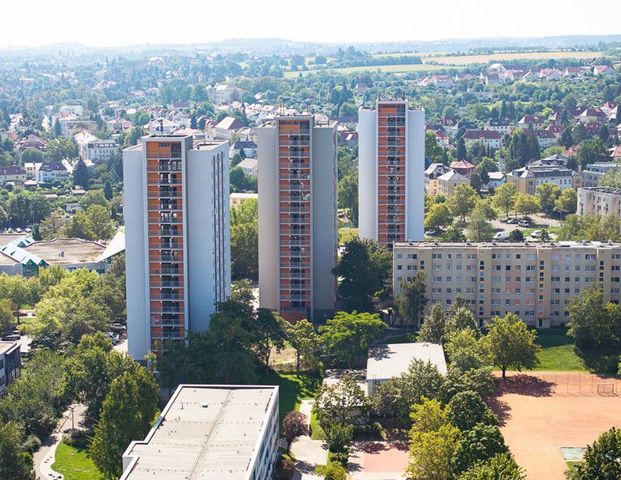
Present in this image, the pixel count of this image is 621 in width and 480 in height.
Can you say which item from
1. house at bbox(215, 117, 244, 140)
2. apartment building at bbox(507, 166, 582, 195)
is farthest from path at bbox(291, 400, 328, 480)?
house at bbox(215, 117, 244, 140)

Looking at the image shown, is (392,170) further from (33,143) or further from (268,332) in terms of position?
(33,143)

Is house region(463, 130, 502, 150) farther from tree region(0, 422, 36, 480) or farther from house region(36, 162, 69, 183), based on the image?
tree region(0, 422, 36, 480)

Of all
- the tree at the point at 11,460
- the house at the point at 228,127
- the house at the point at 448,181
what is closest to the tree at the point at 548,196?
the house at the point at 448,181

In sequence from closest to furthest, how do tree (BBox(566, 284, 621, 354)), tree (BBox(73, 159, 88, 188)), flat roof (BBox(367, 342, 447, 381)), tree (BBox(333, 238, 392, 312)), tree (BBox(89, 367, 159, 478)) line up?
tree (BBox(89, 367, 159, 478)) → flat roof (BBox(367, 342, 447, 381)) → tree (BBox(566, 284, 621, 354)) → tree (BBox(333, 238, 392, 312)) → tree (BBox(73, 159, 88, 188))

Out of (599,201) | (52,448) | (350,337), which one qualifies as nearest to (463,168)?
(599,201)

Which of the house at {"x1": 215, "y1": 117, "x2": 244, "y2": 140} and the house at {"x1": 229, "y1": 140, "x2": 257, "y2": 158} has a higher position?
the house at {"x1": 215, "y1": 117, "x2": 244, "y2": 140}
